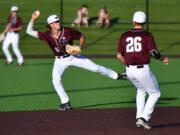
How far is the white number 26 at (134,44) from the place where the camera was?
9.05m

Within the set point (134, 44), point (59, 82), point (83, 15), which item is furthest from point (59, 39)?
point (83, 15)

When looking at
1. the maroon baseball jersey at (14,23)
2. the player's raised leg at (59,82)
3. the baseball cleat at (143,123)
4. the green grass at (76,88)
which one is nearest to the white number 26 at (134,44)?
the baseball cleat at (143,123)

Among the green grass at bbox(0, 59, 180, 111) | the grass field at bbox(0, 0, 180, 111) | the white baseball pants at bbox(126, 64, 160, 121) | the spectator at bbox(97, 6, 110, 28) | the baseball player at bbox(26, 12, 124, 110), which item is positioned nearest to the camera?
the white baseball pants at bbox(126, 64, 160, 121)

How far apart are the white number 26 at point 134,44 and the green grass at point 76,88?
306cm

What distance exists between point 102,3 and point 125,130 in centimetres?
2780

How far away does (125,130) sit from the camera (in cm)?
921

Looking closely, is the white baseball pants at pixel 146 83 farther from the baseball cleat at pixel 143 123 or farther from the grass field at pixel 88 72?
the grass field at pixel 88 72

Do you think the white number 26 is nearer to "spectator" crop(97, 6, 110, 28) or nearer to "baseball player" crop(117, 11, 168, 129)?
"baseball player" crop(117, 11, 168, 129)

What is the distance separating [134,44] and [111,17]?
24.3 meters

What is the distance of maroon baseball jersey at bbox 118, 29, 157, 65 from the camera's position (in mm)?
9023

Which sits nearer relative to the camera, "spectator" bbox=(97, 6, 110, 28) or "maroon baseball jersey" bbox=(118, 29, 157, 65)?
"maroon baseball jersey" bbox=(118, 29, 157, 65)

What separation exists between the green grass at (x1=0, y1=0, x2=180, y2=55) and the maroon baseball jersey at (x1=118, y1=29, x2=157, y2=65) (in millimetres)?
15960

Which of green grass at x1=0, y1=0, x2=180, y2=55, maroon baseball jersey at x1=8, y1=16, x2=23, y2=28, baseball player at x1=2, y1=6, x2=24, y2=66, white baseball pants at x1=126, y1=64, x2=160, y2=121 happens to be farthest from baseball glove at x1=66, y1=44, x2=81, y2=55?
green grass at x1=0, y1=0, x2=180, y2=55

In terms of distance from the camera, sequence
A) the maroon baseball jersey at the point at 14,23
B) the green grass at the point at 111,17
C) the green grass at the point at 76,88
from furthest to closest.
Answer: the green grass at the point at 111,17
the maroon baseball jersey at the point at 14,23
the green grass at the point at 76,88
